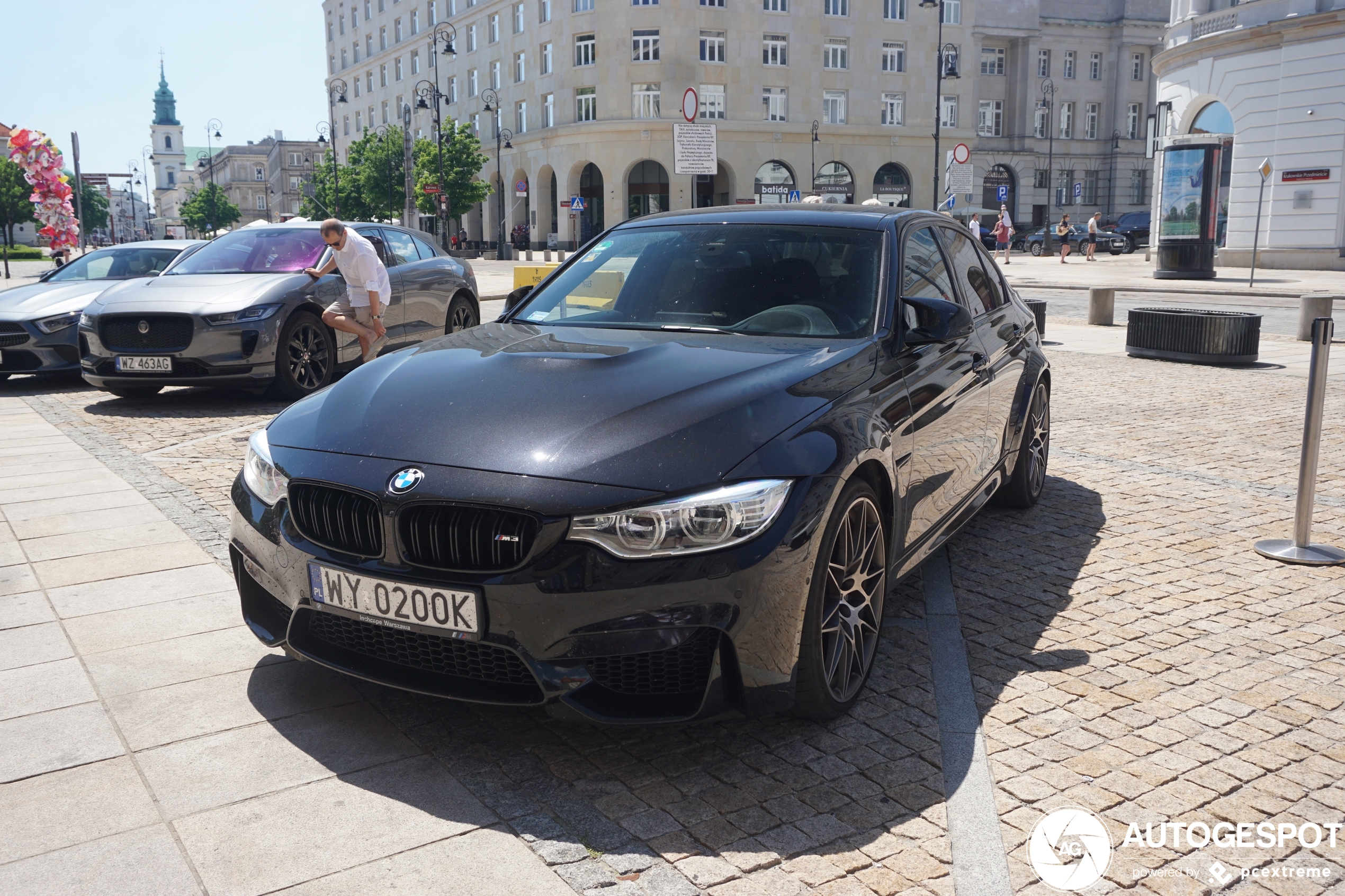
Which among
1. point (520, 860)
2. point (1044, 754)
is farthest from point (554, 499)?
point (1044, 754)

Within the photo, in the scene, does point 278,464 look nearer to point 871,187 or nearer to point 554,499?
point 554,499

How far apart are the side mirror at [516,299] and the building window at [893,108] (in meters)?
61.1

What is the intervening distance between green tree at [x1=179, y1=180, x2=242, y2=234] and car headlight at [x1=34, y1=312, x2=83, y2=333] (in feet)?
386

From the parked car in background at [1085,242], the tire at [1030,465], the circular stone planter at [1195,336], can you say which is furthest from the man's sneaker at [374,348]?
the parked car in background at [1085,242]

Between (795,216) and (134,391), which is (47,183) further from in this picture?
(795,216)

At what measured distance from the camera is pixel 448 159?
6103cm

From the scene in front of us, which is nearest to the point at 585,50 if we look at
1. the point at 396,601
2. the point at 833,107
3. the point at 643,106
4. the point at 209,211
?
the point at 643,106

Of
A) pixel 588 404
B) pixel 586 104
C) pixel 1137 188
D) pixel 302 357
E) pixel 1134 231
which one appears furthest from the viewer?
pixel 1137 188

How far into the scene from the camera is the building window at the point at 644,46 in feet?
190

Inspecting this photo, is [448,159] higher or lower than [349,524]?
higher

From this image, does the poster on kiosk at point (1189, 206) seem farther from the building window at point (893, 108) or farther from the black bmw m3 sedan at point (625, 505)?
the building window at point (893, 108)

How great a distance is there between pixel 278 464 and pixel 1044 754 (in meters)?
2.37

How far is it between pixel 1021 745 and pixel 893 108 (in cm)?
6363

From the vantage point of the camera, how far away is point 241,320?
9.41m
